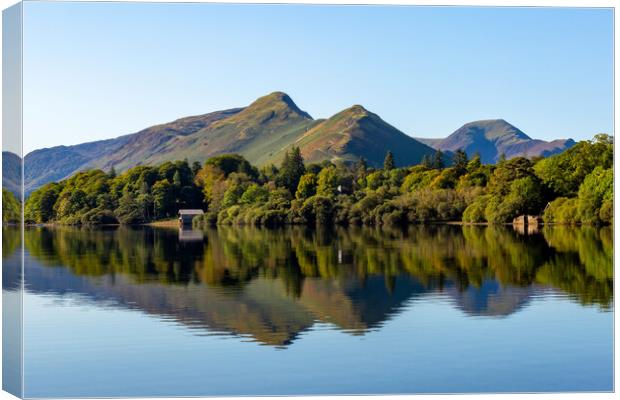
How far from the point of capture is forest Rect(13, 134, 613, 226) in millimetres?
19938

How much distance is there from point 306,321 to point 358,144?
2953 centimetres

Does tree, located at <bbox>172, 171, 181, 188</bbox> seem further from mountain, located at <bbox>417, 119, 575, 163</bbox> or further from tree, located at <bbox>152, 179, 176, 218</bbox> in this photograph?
mountain, located at <bbox>417, 119, 575, 163</bbox>

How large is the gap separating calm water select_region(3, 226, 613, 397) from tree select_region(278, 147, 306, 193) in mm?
9776

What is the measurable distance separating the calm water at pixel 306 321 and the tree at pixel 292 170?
978cm

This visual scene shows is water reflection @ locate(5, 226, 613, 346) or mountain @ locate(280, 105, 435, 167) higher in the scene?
mountain @ locate(280, 105, 435, 167)

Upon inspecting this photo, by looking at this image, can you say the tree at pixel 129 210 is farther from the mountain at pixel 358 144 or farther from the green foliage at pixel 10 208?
the green foliage at pixel 10 208

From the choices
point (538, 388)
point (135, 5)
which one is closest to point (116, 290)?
point (135, 5)

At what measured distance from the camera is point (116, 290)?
19.7 metres

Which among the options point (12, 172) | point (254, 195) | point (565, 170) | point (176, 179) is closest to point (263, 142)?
point (254, 195)

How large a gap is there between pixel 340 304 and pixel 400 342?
454 centimetres

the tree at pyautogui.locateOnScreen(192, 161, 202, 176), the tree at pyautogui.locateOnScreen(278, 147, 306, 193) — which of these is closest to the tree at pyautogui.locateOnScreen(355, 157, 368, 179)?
the tree at pyautogui.locateOnScreen(278, 147, 306, 193)

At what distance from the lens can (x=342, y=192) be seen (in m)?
53.2

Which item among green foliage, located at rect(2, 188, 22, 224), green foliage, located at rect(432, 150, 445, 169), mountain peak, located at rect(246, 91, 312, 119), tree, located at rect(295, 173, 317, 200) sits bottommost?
green foliage, located at rect(2, 188, 22, 224)

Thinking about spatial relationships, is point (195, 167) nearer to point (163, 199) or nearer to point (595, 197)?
point (163, 199)
